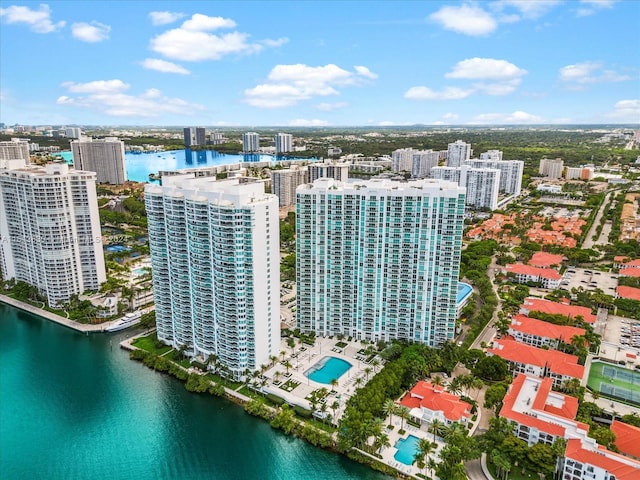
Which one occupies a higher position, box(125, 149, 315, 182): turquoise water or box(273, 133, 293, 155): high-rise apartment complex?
box(273, 133, 293, 155): high-rise apartment complex

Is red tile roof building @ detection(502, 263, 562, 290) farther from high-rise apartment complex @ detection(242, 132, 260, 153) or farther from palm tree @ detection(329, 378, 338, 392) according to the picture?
high-rise apartment complex @ detection(242, 132, 260, 153)

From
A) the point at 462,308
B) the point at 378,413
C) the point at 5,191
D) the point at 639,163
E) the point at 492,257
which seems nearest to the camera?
the point at 378,413

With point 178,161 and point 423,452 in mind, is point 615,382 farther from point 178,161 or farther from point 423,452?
point 178,161

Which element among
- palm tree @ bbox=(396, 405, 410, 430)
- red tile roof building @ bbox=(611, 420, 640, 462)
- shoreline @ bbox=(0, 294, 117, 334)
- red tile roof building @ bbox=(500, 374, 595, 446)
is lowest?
shoreline @ bbox=(0, 294, 117, 334)

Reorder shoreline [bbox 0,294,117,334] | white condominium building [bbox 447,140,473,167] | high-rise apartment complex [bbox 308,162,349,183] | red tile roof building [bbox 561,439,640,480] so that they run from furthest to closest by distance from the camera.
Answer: white condominium building [bbox 447,140,473,167]
high-rise apartment complex [bbox 308,162,349,183]
shoreline [bbox 0,294,117,334]
red tile roof building [bbox 561,439,640,480]

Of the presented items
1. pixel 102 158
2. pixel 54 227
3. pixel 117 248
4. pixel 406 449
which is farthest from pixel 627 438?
pixel 102 158

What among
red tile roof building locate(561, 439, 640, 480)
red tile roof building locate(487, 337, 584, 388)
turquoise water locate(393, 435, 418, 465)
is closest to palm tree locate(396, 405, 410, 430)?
turquoise water locate(393, 435, 418, 465)

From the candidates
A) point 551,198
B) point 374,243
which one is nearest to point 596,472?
point 374,243

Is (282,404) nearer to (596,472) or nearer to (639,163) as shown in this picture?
(596,472)
